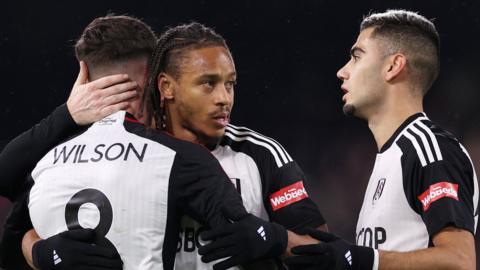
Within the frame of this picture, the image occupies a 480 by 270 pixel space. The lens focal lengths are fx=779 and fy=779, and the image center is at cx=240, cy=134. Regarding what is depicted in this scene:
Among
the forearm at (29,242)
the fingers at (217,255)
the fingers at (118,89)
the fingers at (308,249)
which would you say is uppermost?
the fingers at (118,89)

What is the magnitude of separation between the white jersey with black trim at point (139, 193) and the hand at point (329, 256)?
0.23 m

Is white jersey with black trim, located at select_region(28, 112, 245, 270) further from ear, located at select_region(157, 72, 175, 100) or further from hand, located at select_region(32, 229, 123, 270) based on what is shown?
ear, located at select_region(157, 72, 175, 100)

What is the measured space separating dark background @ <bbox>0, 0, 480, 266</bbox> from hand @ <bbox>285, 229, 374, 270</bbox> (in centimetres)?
315

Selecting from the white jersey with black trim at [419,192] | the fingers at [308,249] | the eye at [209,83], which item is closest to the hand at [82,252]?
the fingers at [308,249]

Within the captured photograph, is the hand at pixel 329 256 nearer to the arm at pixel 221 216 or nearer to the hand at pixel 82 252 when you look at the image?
the arm at pixel 221 216

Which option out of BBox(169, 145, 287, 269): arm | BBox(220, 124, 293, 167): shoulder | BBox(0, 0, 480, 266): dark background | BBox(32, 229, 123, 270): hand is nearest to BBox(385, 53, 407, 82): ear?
BBox(220, 124, 293, 167): shoulder

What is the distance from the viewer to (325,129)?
17.7 feet

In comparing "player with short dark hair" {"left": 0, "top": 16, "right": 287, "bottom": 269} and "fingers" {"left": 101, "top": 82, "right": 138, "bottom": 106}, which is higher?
"fingers" {"left": 101, "top": 82, "right": 138, "bottom": 106}

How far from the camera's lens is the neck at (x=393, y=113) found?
249cm

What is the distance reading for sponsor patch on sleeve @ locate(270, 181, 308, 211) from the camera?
2172 millimetres

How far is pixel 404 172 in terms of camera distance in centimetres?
228

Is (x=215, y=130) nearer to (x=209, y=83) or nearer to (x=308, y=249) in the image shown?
(x=209, y=83)

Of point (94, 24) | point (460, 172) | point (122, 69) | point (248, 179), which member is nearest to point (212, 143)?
point (248, 179)

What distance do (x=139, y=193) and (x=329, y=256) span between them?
0.52m
